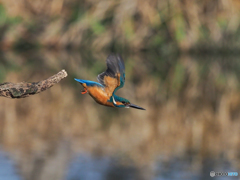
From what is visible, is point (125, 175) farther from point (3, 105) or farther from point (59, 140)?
point (3, 105)

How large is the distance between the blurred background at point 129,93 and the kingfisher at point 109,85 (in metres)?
6.42

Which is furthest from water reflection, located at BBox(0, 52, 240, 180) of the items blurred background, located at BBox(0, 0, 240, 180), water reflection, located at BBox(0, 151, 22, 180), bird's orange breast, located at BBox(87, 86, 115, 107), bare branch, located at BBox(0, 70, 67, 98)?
bird's orange breast, located at BBox(87, 86, 115, 107)

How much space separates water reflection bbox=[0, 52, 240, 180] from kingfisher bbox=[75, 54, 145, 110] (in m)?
6.61

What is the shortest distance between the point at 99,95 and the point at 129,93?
13833 millimetres

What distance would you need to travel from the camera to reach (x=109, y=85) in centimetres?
306

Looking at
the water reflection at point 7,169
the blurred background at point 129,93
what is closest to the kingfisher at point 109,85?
the blurred background at point 129,93

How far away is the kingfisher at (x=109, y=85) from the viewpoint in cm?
293

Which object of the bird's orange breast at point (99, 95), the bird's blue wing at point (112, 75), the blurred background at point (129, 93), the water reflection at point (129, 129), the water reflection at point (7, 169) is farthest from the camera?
the blurred background at point (129, 93)

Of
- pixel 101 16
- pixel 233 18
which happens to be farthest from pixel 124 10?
pixel 233 18

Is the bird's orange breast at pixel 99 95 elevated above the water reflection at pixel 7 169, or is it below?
below

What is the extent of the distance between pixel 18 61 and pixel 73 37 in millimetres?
3551

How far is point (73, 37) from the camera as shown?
27906mm

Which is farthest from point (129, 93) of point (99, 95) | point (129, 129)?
point (99, 95)

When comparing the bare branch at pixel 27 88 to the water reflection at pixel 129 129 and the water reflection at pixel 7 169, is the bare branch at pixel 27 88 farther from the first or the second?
the water reflection at pixel 7 169
